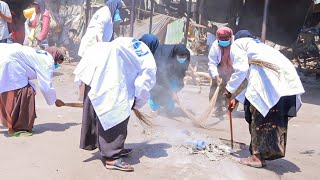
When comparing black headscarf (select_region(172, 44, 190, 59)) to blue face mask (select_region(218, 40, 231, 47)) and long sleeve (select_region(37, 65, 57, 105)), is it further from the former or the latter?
long sleeve (select_region(37, 65, 57, 105))

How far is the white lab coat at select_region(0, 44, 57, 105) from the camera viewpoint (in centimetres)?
510

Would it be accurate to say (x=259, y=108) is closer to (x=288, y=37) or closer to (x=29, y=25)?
(x=29, y=25)

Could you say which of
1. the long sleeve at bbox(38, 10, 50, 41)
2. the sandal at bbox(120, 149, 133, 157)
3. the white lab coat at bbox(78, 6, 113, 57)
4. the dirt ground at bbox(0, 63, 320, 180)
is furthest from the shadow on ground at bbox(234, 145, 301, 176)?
the long sleeve at bbox(38, 10, 50, 41)

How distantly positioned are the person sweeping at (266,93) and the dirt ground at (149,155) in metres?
0.33

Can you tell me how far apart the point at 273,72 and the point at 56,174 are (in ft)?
8.14

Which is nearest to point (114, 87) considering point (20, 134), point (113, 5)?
point (20, 134)

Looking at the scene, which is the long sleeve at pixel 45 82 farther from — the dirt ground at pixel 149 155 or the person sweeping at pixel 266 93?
the person sweeping at pixel 266 93

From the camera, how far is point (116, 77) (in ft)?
13.4

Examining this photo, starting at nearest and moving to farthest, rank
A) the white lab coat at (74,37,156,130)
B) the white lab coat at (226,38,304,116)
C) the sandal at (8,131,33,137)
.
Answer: the white lab coat at (74,37,156,130), the white lab coat at (226,38,304,116), the sandal at (8,131,33,137)

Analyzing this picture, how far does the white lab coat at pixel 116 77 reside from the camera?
409 centimetres

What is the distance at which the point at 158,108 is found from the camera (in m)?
7.09

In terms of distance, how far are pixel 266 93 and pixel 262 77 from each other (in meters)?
0.19

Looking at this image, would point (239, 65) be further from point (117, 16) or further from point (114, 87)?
point (117, 16)

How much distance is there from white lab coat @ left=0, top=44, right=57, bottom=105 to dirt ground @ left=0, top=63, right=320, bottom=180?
2.19ft
